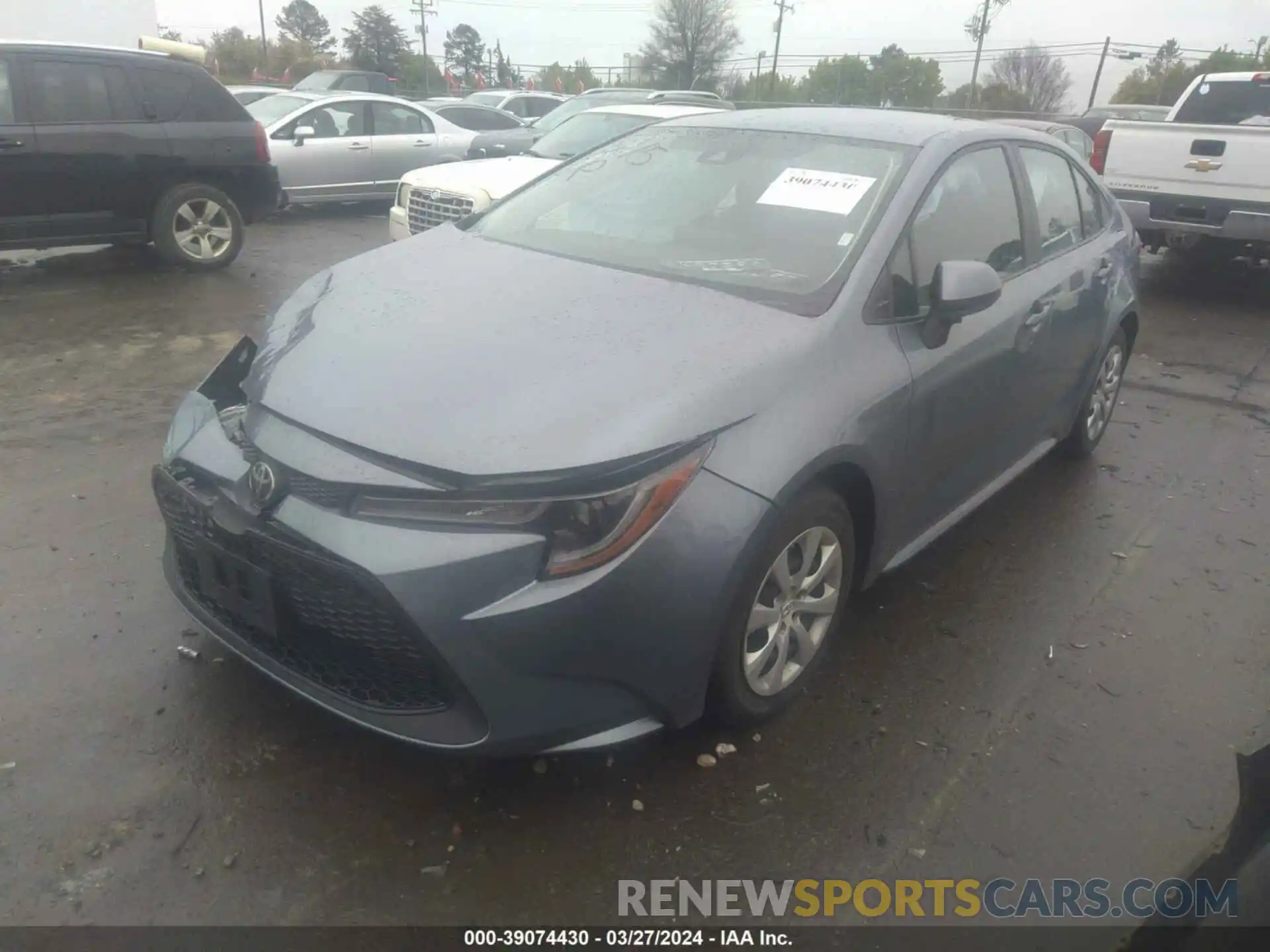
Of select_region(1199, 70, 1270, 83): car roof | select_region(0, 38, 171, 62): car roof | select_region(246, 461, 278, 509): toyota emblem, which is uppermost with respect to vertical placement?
select_region(1199, 70, 1270, 83): car roof

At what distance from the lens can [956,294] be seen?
2936mm

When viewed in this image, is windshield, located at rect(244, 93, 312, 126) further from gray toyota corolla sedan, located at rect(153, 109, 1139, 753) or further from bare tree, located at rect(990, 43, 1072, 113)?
bare tree, located at rect(990, 43, 1072, 113)

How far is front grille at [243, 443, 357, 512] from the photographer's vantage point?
7.41 feet

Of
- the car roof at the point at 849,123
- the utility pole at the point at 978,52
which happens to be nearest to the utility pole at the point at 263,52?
the utility pole at the point at 978,52

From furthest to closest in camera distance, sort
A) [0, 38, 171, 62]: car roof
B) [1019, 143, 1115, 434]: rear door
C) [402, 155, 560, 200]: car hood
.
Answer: [402, 155, 560, 200]: car hood → [0, 38, 171, 62]: car roof → [1019, 143, 1115, 434]: rear door

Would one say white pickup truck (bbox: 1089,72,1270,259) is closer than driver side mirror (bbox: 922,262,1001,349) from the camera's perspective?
No

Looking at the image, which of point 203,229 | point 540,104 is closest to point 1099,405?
point 203,229

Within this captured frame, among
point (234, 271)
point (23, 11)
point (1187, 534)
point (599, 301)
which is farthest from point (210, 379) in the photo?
point (23, 11)

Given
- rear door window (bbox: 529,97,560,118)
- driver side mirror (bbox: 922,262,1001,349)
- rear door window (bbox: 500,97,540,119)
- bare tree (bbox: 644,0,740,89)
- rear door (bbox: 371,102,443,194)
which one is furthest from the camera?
bare tree (bbox: 644,0,740,89)

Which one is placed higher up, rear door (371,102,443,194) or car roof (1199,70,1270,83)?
car roof (1199,70,1270,83)

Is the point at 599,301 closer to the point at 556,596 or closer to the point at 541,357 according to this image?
the point at 541,357

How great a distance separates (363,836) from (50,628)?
4.88ft

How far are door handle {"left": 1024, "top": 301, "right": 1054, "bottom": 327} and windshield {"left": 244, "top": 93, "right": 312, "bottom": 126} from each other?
991 centimetres

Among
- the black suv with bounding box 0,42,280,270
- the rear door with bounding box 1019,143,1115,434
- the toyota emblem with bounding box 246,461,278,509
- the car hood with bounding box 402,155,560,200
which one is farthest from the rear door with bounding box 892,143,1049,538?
the black suv with bounding box 0,42,280,270
